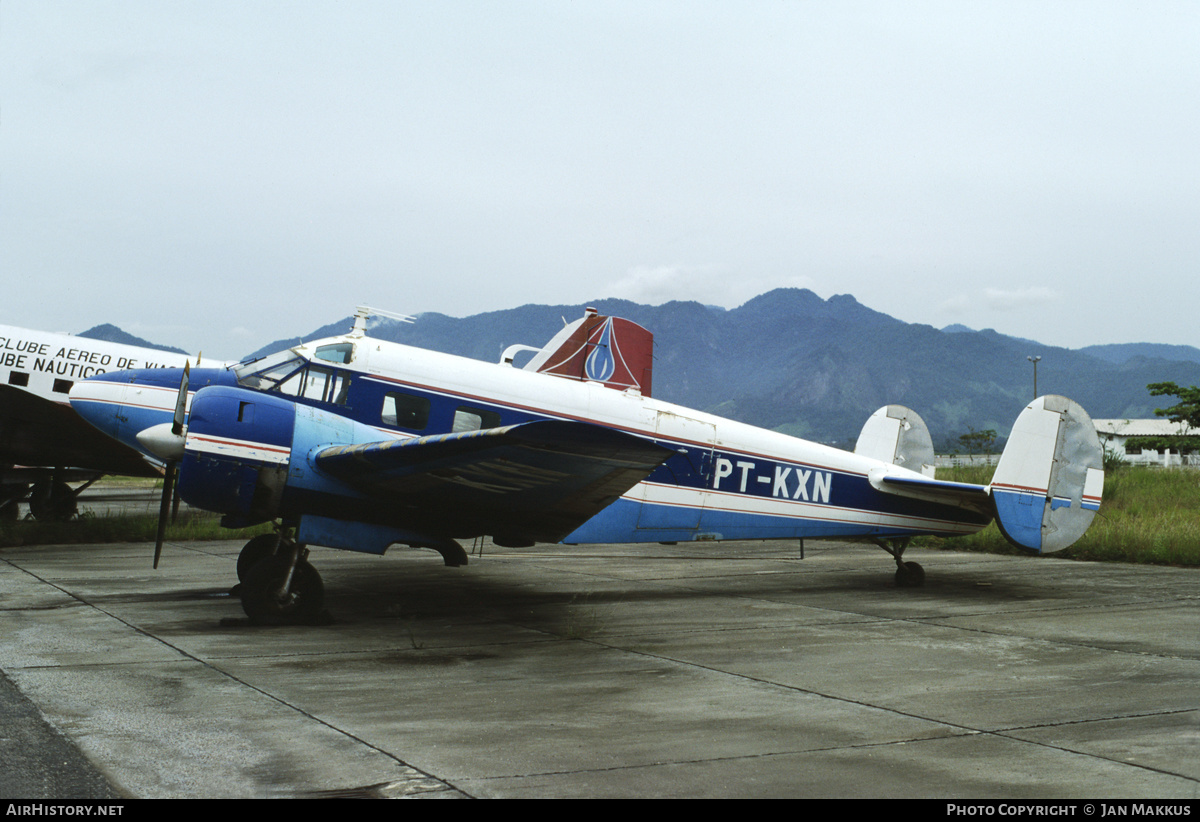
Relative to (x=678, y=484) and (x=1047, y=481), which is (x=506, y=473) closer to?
(x=678, y=484)

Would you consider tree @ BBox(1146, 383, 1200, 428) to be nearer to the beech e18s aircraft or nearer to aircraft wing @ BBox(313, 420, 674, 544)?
the beech e18s aircraft

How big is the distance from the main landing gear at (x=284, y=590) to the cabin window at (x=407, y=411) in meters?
1.69

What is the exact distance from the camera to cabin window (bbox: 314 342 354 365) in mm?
9508

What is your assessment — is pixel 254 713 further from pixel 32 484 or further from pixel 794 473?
pixel 32 484

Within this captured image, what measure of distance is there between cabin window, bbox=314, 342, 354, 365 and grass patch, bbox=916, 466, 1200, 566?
983 cm

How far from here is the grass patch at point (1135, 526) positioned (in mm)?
14172

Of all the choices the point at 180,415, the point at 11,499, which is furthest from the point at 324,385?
the point at 11,499

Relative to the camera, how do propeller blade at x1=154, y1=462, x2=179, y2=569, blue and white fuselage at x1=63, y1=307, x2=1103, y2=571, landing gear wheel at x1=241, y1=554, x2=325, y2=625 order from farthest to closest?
propeller blade at x1=154, y1=462, x2=179, y2=569 < landing gear wheel at x1=241, y1=554, x2=325, y2=625 < blue and white fuselage at x1=63, y1=307, x2=1103, y2=571

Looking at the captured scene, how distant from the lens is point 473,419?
381 inches

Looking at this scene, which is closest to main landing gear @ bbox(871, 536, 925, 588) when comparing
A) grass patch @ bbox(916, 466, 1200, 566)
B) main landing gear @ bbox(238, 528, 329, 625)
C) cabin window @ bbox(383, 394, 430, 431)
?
grass patch @ bbox(916, 466, 1200, 566)

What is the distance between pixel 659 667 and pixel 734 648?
3.35 ft

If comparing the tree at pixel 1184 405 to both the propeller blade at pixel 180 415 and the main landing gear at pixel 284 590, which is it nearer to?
the main landing gear at pixel 284 590

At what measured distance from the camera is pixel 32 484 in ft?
58.4

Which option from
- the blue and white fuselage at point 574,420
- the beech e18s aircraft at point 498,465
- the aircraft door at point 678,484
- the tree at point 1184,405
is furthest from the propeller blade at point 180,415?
the tree at point 1184,405
